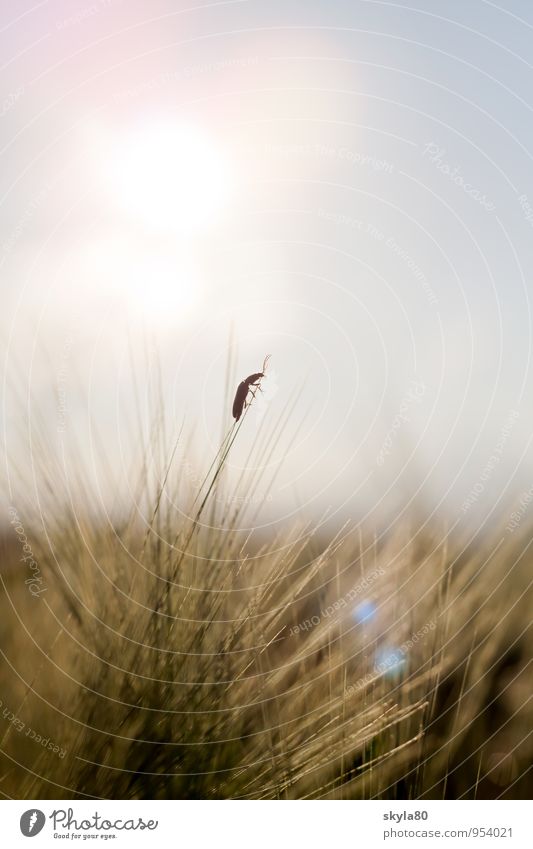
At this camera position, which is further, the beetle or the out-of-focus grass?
the beetle

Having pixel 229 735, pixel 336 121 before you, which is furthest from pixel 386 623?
pixel 336 121

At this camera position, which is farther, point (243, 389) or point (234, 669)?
point (243, 389)

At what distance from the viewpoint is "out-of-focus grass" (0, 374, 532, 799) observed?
1166 mm

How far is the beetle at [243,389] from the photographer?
4.32 ft

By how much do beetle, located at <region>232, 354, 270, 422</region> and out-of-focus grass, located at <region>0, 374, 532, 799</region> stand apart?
13cm

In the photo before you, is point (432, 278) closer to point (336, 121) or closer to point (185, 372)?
point (336, 121)

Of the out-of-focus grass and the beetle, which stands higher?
the beetle

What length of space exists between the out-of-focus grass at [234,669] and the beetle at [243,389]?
132 mm

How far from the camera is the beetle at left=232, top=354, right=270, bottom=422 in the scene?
1.32 meters

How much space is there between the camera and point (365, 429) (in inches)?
61.7

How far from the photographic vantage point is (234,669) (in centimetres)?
121

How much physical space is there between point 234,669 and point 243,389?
532 millimetres

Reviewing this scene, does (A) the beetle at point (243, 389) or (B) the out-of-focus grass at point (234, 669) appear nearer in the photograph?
(B) the out-of-focus grass at point (234, 669)

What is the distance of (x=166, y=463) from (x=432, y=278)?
83 cm
